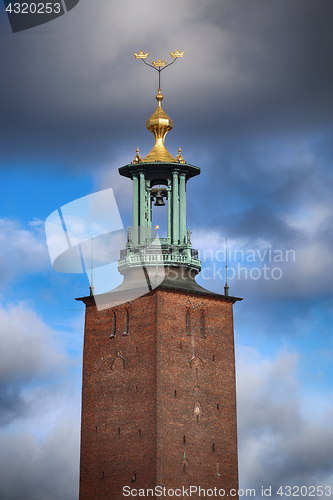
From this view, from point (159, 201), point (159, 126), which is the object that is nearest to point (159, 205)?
point (159, 201)

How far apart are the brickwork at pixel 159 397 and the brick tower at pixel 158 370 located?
0.22 ft

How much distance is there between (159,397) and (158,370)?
71.9 inches

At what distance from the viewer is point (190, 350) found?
9369cm

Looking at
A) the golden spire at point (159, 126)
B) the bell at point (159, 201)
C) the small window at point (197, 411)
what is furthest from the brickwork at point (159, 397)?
the golden spire at point (159, 126)

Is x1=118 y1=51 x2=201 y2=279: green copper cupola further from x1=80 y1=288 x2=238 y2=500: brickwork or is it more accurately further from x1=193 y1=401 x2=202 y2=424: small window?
x1=193 y1=401 x2=202 y2=424: small window

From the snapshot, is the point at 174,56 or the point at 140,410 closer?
the point at 140,410

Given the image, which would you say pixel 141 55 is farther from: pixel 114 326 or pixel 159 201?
pixel 114 326

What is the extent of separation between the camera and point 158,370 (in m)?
91.4

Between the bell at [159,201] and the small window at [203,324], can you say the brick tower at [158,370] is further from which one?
the bell at [159,201]

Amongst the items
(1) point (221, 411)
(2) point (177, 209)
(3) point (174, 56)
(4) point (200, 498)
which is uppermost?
(3) point (174, 56)

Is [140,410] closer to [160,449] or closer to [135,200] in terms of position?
[160,449]

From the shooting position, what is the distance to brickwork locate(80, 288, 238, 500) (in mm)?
90750

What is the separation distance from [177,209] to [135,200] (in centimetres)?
312

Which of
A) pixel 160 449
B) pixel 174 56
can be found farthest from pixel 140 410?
pixel 174 56
